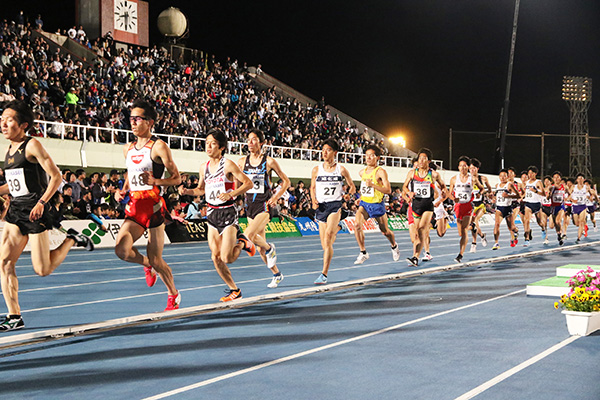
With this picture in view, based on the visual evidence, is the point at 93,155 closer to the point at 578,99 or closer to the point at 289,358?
the point at 289,358

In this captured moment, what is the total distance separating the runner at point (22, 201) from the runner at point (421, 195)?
847 centimetres

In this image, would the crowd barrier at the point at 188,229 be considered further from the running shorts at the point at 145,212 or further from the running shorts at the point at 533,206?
the running shorts at the point at 145,212

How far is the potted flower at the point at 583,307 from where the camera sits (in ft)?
20.9

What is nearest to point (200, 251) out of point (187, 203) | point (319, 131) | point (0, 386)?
point (187, 203)

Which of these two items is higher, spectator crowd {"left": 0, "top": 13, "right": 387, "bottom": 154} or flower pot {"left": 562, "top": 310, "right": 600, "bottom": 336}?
spectator crowd {"left": 0, "top": 13, "right": 387, "bottom": 154}

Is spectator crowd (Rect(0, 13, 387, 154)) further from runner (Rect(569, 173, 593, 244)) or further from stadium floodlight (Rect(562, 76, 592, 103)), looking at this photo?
stadium floodlight (Rect(562, 76, 592, 103))

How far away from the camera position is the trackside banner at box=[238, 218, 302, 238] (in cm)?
2269

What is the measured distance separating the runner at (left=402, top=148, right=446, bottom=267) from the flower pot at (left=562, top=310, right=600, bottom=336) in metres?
7.09

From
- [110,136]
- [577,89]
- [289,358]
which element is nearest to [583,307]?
[289,358]

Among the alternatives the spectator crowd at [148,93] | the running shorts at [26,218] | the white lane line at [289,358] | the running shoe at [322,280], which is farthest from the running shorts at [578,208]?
the running shorts at [26,218]

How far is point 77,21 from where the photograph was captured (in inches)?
1553

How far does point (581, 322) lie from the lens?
6355 mm

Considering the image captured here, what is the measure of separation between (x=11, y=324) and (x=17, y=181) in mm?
1418

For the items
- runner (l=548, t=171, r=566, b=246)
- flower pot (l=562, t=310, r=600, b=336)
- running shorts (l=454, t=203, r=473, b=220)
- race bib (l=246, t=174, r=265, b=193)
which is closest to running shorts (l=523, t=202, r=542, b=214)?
runner (l=548, t=171, r=566, b=246)
